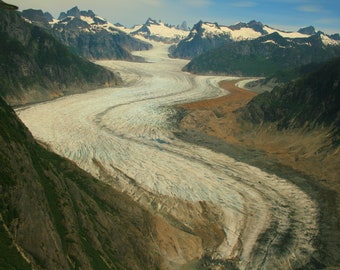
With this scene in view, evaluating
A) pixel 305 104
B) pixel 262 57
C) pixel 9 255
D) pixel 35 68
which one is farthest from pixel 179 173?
pixel 262 57

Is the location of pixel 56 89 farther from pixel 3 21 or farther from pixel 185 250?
pixel 185 250

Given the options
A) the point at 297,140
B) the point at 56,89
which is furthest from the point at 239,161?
the point at 56,89

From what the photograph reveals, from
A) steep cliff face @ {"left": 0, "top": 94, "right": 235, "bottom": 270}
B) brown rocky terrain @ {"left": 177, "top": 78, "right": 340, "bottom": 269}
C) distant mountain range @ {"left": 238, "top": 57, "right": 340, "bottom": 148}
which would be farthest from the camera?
distant mountain range @ {"left": 238, "top": 57, "right": 340, "bottom": 148}

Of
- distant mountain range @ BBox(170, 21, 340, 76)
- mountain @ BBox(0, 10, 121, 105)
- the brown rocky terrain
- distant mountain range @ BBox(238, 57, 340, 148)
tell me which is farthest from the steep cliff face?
distant mountain range @ BBox(170, 21, 340, 76)

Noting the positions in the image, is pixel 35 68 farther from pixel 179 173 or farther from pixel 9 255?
pixel 9 255

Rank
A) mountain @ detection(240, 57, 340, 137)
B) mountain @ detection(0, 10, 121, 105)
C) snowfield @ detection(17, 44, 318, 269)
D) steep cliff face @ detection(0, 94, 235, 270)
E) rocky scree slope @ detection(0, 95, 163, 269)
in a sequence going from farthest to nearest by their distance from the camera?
mountain @ detection(0, 10, 121, 105), mountain @ detection(240, 57, 340, 137), snowfield @ detection(17, 44, 318, 269), steep cliff face @ detection(0, 94, 235, 270), rocky scree slope @ detection(0, 95, 163, 269)

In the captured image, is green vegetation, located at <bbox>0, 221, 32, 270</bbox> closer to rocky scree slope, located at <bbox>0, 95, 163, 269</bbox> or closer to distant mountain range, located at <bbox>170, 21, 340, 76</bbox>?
rocky scree slope, located at <bbox>0, 95, 163, 269</bbox>
